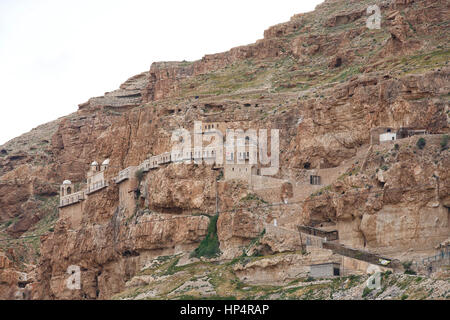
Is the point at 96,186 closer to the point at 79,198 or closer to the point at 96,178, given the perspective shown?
the point at 96,178

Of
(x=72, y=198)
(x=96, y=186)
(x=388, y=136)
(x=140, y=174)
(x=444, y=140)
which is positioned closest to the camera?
(x=444, y=140)

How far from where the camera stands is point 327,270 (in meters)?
92.1

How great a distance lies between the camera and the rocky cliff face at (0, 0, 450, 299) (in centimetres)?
9269

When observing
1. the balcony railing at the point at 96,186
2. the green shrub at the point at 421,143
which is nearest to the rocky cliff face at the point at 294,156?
the green shrub at the point at 421,143

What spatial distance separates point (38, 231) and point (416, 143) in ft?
218

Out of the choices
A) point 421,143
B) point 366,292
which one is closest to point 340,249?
point 421,143

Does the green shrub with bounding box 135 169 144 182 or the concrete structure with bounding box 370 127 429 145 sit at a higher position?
the concrete structure with bounding box 370 127 429 145

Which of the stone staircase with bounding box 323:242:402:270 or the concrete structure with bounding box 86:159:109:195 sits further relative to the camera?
the concrete structure with bounding box 86:159:109:195

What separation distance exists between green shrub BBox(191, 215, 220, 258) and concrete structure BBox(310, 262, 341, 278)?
47.8ft

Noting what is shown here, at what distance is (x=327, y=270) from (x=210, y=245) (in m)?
17.1

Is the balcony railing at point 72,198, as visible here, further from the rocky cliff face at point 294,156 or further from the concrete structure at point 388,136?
the concrete structure at point 388,136

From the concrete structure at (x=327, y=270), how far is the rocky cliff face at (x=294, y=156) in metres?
2.45

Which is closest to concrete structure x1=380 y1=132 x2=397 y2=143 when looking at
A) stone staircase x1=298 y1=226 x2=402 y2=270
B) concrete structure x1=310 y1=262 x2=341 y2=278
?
stone staircase x1=298 y1=226 x2=402 y2=270

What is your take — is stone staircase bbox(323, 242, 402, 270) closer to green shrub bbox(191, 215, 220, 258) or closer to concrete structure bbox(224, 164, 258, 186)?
concrete structure bbox(224, 164, 258, 186)
